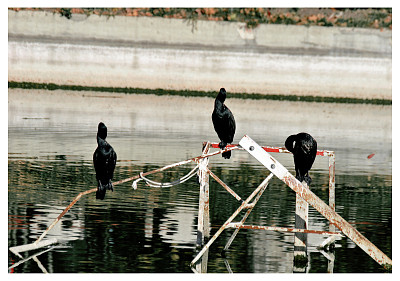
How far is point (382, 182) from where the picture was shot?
1845cm

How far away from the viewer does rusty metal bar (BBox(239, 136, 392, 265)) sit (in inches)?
419

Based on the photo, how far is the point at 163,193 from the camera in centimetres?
1563

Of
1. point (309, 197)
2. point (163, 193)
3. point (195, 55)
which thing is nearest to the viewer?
point (309, 197)

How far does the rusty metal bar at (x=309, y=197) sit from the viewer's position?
10.6 metres

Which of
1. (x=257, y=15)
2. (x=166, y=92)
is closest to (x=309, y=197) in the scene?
(x=166, y=92)

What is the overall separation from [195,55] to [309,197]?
3259cm

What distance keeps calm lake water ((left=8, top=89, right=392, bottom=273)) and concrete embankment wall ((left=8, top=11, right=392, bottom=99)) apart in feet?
35.6

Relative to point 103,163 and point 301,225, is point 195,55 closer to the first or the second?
point 103,163

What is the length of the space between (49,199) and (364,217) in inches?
196

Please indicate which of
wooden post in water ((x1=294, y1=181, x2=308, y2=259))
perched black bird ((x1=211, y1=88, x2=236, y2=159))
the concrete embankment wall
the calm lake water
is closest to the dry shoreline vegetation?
the concrete embankment wall

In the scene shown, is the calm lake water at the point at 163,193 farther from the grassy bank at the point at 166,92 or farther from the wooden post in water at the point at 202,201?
the grassy bank at the point at 166,92

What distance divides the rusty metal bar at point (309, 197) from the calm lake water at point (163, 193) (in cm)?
36

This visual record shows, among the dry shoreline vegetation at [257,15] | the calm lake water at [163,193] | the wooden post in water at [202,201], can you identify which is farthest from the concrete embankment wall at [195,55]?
the wooden post in water at [202,201]

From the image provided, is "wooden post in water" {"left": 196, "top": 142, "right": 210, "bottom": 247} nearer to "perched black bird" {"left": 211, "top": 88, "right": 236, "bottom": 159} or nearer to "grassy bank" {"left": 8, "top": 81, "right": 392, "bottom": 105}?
"perched black bird" {"left": 211, "top": 88, "right": 236, "bottom": 159}
